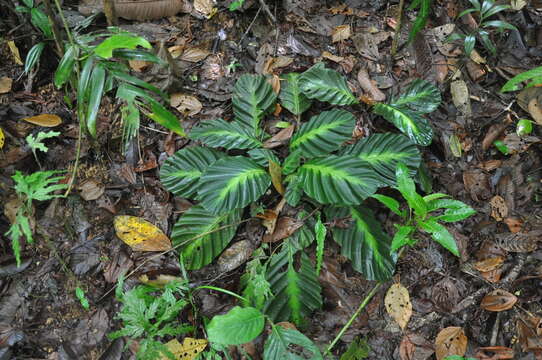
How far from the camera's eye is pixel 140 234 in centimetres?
195

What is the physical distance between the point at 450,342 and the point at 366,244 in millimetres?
558

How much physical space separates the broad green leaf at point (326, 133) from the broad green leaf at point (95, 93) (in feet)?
2.97

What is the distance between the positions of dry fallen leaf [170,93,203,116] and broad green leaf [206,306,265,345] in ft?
3.74

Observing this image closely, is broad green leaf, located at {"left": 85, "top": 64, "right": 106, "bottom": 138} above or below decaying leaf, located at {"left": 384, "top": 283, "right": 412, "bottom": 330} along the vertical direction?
above

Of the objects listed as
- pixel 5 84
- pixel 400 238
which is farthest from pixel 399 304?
pixel 5 84

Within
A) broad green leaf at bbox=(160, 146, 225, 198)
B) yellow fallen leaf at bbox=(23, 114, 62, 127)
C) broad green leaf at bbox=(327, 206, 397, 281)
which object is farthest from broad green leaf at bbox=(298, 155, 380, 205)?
yellow fallen leaf at bbox=(23, 114, 62, 127)

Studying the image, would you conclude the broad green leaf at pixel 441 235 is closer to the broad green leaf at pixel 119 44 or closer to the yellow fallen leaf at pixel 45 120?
the broad green leaf at pixel 119 44

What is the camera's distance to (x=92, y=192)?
2.04 meters

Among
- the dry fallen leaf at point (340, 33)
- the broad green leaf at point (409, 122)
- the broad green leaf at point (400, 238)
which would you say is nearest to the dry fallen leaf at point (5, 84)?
the dry fallen leaf at point (340, 33)

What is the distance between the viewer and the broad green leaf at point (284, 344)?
61.1 inches

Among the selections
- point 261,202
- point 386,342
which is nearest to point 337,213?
point 261,202

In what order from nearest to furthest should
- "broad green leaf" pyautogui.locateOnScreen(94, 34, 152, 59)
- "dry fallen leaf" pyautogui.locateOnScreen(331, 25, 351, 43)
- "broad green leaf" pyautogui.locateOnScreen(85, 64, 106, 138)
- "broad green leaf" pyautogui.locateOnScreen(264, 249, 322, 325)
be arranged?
1. "broad green leaf" pyautogui.locateOnScreen(94, 34, 152, 59)
2. "broad green leaf" pyautogui.locateOnScreen(85, 64, 106, 138)
3. "broad green leaf" pyautogui.locateOnScreen(264, 249, 322, 325)
4. "dry fallen leaf" pyautogui.locateOnScreen(331, 25, 351, 43)

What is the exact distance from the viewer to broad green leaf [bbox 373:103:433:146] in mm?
1998

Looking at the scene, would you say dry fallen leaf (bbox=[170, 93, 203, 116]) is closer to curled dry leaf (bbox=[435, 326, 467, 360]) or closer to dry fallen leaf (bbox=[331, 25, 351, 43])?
dry fallen leaf (bbox=[331, 25, 351, 43])
